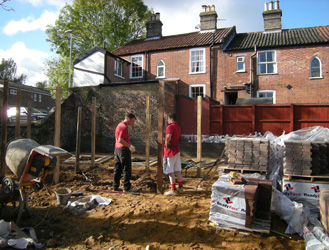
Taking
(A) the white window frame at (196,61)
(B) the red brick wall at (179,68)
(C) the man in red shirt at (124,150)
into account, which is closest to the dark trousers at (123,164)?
(C) the man in red shirt at (124,150)

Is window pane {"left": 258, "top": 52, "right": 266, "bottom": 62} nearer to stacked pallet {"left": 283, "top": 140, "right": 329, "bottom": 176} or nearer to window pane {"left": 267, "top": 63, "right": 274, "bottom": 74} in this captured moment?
window pane {"left": 267, "top": 63, "right": 274, "bottom": 74}

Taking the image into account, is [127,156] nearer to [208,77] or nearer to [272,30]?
[208,77]

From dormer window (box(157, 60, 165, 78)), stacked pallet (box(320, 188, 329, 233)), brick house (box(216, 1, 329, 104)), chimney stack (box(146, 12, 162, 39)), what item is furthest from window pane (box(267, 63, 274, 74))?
stacked pallet (box(320, 188, 329, 233))

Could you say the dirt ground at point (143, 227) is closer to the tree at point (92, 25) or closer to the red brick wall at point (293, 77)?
the red brick wall at point (293, 77)

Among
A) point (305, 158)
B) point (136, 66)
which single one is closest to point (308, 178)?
point (305, 158)

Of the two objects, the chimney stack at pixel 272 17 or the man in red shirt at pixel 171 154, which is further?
the chimney stack at pixel 272 17

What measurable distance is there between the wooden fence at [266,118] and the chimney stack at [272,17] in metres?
10.9

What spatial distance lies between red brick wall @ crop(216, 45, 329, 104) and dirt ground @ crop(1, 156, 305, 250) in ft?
51.1

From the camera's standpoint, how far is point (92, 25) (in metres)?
28.3

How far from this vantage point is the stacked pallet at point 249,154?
523 centimetres

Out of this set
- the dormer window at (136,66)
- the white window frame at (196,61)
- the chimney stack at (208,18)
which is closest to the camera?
the white window frame at (196,61)

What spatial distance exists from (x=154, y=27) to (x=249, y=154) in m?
22.7

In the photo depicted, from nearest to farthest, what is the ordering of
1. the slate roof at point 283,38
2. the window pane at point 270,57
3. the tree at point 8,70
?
the slate roof at point 283,38
the window pane at point 270,57
the tree at point 8,70

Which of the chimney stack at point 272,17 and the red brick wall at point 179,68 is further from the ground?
the chimney stack at point 272,17
